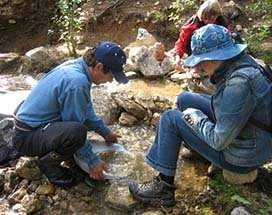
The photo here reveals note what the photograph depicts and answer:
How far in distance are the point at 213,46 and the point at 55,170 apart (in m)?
1.44

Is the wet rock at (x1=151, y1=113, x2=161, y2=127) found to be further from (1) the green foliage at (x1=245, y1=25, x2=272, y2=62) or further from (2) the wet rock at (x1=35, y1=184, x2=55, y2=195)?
(1) the green foliage at (x1=245, y1=25, x2=272, y2=62)

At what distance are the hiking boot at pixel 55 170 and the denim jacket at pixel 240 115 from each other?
1016 millimetres

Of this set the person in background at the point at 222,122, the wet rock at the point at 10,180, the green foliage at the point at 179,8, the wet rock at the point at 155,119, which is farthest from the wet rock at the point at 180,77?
the wet rock at the point at 10,180

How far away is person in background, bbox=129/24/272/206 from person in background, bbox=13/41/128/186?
1.51 feet

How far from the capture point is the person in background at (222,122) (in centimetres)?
254

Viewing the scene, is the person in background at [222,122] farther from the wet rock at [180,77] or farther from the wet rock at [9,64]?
the wet rock at [9,64]

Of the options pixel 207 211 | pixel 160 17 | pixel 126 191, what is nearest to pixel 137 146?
pixel 126 191

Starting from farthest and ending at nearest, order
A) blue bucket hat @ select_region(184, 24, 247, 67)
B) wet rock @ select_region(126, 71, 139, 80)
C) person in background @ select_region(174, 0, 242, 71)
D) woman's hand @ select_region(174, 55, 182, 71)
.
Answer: wet rock @ select_region(126, 71, 139, 80) → woman's hand @ select_region(174, 55, 182, 71) → person in background @ select_region(174, 0, 242, 71) → blue bucket hat @ select_region(184, 24, 247, 67)

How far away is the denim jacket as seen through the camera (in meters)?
2.53

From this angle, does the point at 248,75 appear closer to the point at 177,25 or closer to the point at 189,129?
the point at 189,129

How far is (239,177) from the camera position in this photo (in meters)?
3.06

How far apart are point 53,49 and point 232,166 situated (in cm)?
348

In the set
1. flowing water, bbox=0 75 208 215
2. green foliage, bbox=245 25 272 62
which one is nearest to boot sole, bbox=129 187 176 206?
flowing water, bbox=0 75 208 215

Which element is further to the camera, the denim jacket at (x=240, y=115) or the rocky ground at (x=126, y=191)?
the rocky ground at (x=126, y=191)
